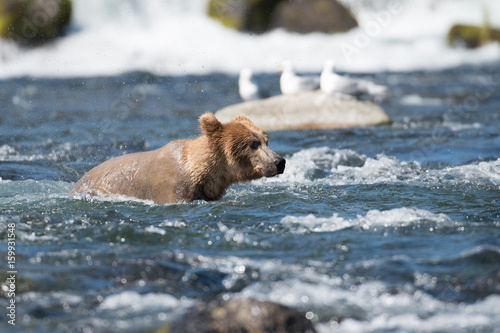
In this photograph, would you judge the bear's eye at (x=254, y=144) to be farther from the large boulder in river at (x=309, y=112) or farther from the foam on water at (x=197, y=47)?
the foam on water at (x=197, y=47)

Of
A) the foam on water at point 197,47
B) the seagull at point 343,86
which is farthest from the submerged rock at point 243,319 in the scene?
the foam on water at point 197,47

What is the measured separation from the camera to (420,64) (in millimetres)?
24578

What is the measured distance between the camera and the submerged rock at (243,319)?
373 cm

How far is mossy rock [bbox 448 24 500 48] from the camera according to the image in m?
26.3

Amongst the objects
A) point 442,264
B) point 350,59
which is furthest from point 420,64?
point 442,264

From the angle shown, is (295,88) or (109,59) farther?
(109,59)

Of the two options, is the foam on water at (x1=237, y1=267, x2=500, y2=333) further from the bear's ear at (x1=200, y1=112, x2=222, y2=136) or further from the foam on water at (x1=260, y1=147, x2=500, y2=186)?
the foam on water at (x1=260, y1=147, x2=500, y2=186)

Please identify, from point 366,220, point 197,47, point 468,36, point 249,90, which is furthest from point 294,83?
point 468,36

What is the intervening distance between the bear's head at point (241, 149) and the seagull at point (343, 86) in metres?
6.22

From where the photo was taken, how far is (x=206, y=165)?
6.63 m

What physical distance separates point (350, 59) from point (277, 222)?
19174 mm

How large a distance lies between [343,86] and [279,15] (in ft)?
48.7

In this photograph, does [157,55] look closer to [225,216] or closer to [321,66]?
[321,66]

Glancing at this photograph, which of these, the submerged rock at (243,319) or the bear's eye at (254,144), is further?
the bear's eye at (254,144)
